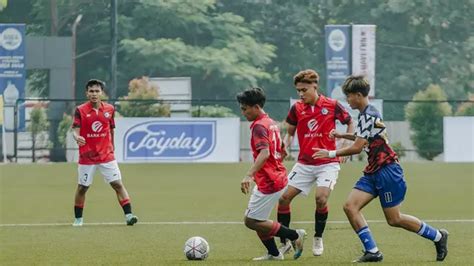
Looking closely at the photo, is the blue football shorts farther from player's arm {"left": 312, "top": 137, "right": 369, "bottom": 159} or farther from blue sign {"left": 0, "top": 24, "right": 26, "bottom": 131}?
blue sign {"left": 0, "top": 24, "right": 26, "bottom": 131}

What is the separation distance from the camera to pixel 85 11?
66.9 m

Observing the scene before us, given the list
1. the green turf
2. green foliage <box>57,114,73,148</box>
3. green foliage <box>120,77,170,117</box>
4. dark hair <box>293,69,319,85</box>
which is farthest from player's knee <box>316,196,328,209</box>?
green foliage <box>57,114,73,148</box>

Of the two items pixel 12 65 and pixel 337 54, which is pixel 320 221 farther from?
pixel 12 65

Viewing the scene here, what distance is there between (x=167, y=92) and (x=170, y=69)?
6587mm

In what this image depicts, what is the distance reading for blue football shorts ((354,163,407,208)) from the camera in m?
→ 12.5

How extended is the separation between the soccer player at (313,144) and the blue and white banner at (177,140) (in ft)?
73.5

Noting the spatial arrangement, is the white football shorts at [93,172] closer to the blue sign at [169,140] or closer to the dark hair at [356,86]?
the dark hair at [356,86]

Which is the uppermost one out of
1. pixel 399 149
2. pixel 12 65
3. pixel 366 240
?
pixel 12 65

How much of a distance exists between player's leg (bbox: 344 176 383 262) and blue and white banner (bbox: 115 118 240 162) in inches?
950

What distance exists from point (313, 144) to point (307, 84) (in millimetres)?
692

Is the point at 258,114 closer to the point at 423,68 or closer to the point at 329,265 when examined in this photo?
the point at 329,265

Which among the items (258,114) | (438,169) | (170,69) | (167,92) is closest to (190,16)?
(170,69)

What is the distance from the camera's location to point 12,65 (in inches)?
1764

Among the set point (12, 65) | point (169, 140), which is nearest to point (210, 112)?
point (12, 65)
